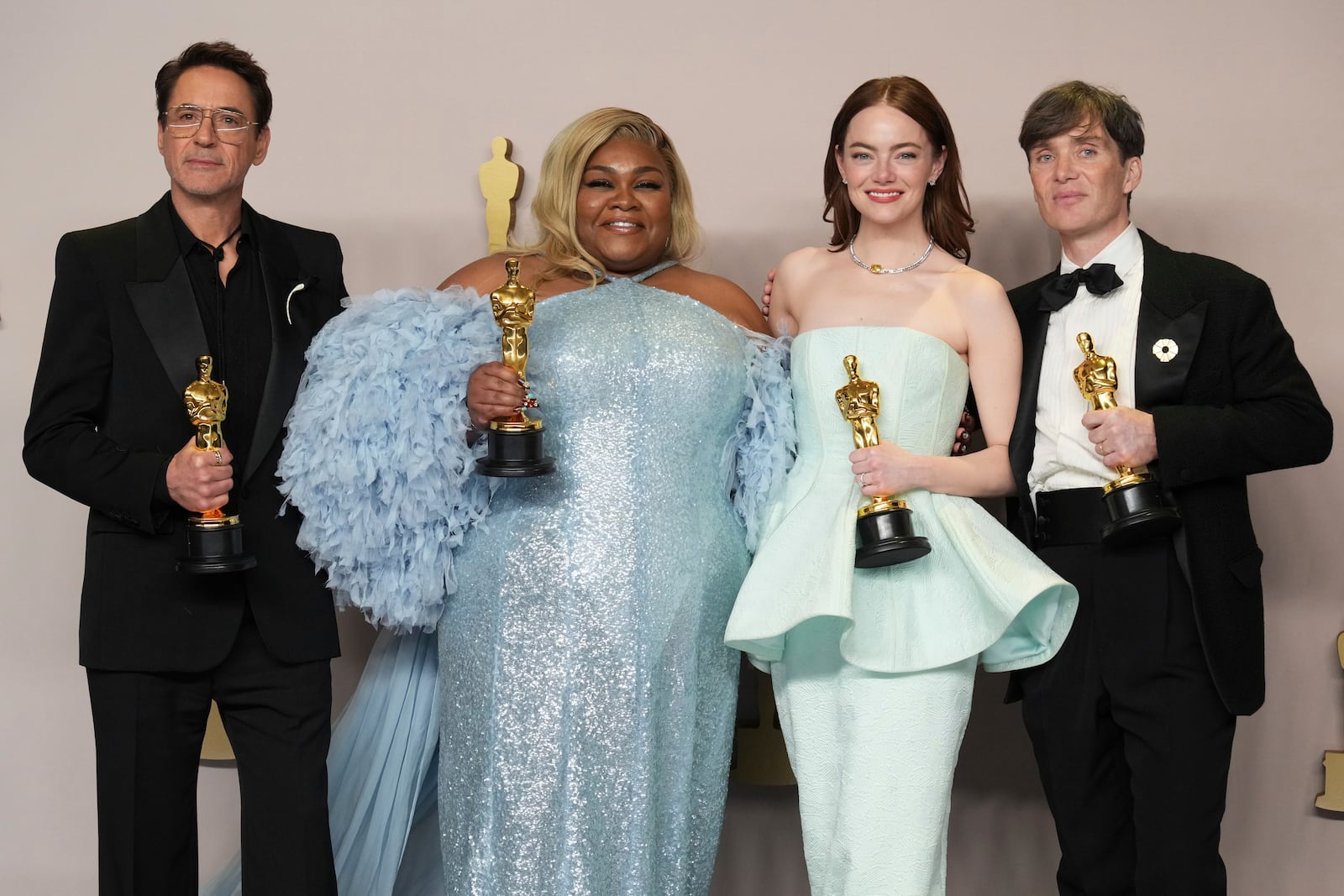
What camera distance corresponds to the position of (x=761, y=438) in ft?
9.53

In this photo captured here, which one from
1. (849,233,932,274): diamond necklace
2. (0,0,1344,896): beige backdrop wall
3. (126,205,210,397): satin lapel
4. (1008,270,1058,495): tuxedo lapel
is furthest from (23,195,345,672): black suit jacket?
(1008,270,1058,495): tuxedo lapel

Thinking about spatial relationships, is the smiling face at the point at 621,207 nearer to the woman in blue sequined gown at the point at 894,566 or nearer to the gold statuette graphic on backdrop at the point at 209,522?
the woman in blue sequined gown at the point at 894,566

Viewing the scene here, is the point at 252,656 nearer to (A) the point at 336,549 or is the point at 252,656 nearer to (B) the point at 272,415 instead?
(A) the point at 336,549

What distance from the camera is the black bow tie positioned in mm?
2777

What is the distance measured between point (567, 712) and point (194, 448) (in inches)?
35.3

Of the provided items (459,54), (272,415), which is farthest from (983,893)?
(459,54)

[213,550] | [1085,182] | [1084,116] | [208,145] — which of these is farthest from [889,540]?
[208,145]

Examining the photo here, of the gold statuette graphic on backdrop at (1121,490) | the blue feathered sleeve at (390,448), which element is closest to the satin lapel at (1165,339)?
the gold statuette graphic on backdrop at (1121,490)

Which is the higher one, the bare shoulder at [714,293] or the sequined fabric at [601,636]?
the bare shoulder at [714,293]

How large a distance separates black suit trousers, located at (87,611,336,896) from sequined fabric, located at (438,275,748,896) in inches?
11.6

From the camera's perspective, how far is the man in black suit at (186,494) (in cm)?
254

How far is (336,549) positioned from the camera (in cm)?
271

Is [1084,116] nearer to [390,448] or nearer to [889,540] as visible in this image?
[889,540]

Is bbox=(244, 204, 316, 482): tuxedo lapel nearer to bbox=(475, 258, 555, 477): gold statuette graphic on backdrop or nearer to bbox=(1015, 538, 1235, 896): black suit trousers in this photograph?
bbox=(475, 258, 555, 477): gold statuette graphic on backdrop
